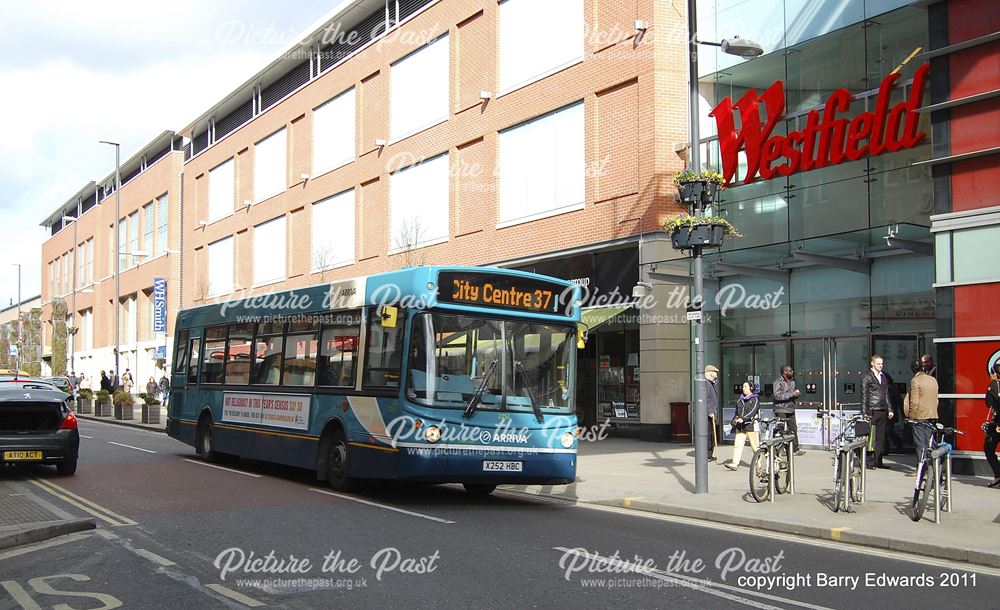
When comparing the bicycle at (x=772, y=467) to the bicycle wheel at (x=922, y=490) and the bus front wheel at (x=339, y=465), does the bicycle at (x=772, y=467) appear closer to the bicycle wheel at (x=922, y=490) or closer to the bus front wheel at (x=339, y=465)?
the bicycle wheel at (x=922, y=490)

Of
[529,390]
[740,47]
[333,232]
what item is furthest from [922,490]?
[333,232]

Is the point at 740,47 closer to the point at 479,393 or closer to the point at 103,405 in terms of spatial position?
the point at 479,393

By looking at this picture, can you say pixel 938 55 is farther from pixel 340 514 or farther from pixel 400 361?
pixel 340 514

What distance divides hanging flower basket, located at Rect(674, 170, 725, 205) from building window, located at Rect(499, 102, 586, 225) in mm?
11463

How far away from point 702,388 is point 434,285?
164 inches

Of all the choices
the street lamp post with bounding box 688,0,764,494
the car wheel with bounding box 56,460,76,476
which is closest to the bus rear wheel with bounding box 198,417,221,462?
the car wheel with bounding box 56,460,76,476

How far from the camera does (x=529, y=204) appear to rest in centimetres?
2709

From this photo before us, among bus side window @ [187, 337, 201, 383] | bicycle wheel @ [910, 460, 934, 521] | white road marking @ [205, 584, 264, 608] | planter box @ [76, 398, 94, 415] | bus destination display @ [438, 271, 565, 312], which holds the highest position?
bus destination display @ [438, 271, 565, 312]

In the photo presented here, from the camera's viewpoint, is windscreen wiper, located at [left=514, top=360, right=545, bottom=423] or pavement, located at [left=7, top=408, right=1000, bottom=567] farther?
windscreen wiper, located at [left=514, top=360, right=545, bottom=423]

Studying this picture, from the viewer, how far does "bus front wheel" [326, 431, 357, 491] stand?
1341cm

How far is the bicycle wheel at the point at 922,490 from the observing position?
10633 mm

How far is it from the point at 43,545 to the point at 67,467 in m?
6.95

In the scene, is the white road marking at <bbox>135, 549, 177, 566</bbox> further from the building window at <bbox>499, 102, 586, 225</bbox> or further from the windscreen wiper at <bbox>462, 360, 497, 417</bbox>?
the building window at <bbox>499, 102, 586, 225</bbox>

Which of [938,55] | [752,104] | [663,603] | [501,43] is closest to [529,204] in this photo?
[501,43]
